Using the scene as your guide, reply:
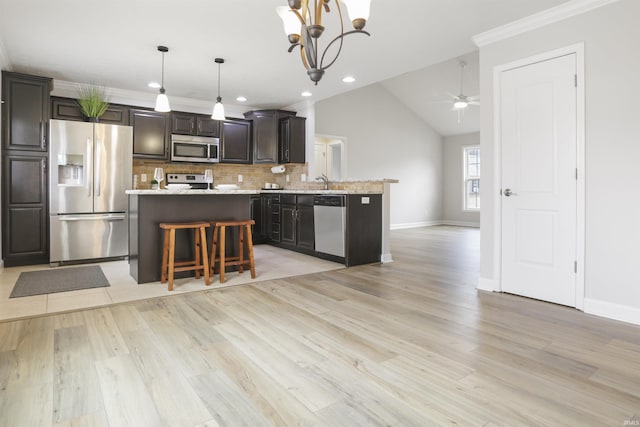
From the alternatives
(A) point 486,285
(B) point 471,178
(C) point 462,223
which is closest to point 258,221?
(A) point 486,285

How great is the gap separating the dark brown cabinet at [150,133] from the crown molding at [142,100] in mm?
321

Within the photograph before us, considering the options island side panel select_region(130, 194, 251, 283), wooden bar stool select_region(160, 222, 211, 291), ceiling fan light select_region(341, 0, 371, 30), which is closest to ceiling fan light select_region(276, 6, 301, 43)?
ceiling fan light select_region(341, 0, 371, 30)

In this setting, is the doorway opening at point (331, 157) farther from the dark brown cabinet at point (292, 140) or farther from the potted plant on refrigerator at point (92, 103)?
the potted plant on refrigerator at point (92, 103)

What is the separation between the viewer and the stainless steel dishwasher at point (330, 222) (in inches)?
182

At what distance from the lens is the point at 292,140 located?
650 cm

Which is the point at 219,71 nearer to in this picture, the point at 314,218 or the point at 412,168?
the point at 314,218

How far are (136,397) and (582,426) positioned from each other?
1844mm

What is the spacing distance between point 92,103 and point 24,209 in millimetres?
1560

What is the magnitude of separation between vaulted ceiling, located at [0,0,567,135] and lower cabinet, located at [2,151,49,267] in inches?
45.9

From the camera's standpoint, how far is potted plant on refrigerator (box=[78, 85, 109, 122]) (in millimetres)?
4914

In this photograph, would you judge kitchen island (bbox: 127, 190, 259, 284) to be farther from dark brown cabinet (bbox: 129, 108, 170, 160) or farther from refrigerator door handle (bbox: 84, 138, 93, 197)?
dark brown cabinet (bbox: 129, 108, 170, 160)

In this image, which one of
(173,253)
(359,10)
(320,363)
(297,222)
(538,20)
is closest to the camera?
(359,10)

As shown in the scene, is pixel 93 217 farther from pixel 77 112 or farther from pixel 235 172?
pixel 235 172

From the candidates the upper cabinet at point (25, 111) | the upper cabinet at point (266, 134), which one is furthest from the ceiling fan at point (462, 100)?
the upper cabinet at point (25, 111)
